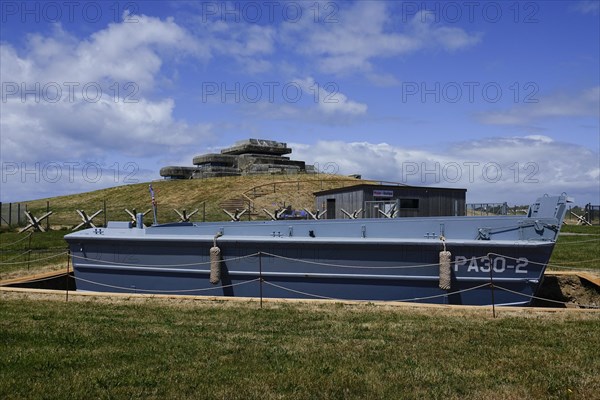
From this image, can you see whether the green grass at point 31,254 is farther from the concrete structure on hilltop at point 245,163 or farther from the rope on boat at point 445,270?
the concrete structure on hilltop at point 245,163

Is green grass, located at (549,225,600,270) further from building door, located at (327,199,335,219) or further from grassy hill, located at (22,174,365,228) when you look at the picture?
grassy hill, located at (22,174,365,228)

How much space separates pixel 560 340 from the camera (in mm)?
7711

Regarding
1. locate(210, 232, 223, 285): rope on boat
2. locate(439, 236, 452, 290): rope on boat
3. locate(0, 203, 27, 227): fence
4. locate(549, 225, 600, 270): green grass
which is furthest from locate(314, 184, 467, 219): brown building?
locate(0, 203, 27, 227): fence

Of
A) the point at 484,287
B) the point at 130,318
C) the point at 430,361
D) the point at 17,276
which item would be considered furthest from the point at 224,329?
the point at 17,276

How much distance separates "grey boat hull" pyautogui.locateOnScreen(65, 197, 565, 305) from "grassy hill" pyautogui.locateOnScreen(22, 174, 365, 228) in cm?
2315

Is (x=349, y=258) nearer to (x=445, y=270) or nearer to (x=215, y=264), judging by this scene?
(x=445, y=270)

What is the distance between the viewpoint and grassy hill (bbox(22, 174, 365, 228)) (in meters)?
40.8

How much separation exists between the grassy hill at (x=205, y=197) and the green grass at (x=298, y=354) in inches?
1093

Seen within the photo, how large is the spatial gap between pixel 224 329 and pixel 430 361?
3185 mm

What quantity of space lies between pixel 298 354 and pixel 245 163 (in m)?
49.6

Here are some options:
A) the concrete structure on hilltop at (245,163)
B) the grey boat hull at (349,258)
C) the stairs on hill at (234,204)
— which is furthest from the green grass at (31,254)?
the concrete structure on hilltop at (245,163)

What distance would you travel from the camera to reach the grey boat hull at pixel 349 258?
36.4 feet

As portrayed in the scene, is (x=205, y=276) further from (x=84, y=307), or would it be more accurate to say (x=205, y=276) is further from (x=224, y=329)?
(x=224, y=329)

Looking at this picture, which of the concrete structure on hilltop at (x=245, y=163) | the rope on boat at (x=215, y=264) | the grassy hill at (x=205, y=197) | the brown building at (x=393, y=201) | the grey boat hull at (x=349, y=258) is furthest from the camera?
the concrete structure on hilltop at (x=245, y=163)
